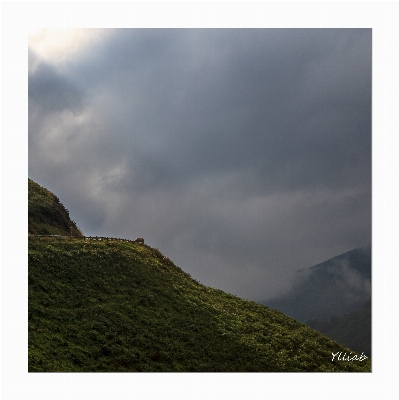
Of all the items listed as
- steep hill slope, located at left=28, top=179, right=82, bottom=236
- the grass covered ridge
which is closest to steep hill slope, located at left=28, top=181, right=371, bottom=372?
the grass covered ridge

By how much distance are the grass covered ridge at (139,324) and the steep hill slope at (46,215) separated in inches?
172

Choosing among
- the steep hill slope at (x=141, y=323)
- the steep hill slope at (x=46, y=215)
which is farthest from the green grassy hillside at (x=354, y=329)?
the steep hill slope at (x=46, y=215)

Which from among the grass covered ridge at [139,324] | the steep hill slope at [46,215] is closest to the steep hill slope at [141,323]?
the grass covered ridge at [139,324]

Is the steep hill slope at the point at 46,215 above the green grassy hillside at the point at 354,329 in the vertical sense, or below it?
above

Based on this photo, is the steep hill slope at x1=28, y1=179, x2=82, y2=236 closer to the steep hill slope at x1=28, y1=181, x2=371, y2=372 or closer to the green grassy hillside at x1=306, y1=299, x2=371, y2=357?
the steep hill slope at x1=28, y1=181, x2=371, y2=372

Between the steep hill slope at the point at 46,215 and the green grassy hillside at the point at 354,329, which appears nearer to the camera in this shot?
the green grassy hillside at the point at 354,329

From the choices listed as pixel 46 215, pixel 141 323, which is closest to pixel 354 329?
pixel 141 323

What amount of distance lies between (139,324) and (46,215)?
47.3 ft

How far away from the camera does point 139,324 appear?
845 inches

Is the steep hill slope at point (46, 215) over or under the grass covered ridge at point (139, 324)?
over

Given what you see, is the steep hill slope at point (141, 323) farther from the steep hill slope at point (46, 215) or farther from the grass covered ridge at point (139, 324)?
the steep hill slope at point (46, 215)

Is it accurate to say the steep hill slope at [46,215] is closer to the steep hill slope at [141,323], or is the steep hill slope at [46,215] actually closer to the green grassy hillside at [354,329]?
the steep hill slope at [141,323]

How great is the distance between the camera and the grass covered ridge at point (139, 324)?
62.5ft
